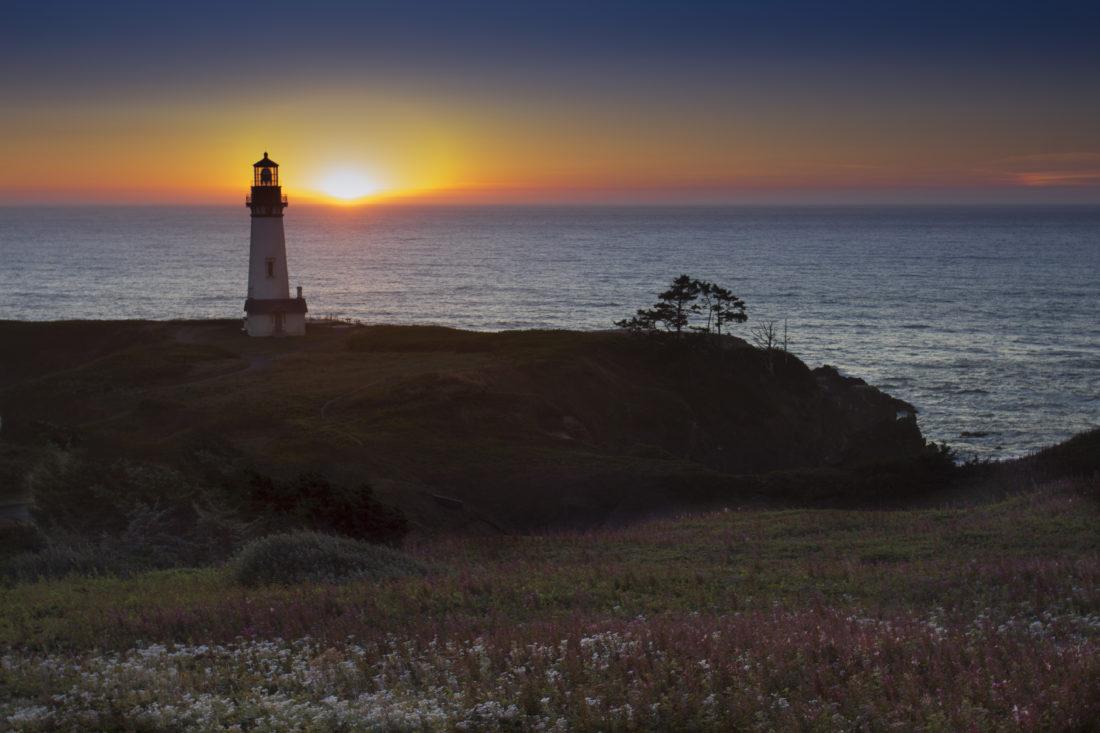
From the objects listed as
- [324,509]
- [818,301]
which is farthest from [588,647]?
[818,301]

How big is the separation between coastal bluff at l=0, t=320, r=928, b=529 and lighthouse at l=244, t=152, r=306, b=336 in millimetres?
1394

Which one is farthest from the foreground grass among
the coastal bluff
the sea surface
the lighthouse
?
the lighthouse

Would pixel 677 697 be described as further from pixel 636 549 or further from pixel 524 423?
pixel 524 423

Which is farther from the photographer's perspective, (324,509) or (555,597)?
(324,509)

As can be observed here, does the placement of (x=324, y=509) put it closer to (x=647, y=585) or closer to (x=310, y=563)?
(x=310, y=563)

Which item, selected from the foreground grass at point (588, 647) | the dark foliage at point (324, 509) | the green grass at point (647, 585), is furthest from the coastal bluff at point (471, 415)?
the foreground grass at point (588, 647)

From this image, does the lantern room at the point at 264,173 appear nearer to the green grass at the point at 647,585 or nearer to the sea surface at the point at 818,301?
the sea surface at the point at 818,301

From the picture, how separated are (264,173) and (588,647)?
194 ft

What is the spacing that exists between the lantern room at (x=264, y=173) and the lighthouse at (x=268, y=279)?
51 cm

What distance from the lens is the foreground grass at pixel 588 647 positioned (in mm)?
8359

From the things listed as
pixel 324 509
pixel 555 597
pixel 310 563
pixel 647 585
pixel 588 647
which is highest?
pixel 588 647

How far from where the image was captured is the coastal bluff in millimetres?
31688

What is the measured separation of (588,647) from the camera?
10.2 meters

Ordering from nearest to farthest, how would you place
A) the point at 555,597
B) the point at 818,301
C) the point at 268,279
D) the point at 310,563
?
the point at 555,597 < the point at 310,563 < the point at 268,279 < the point at 818,301
